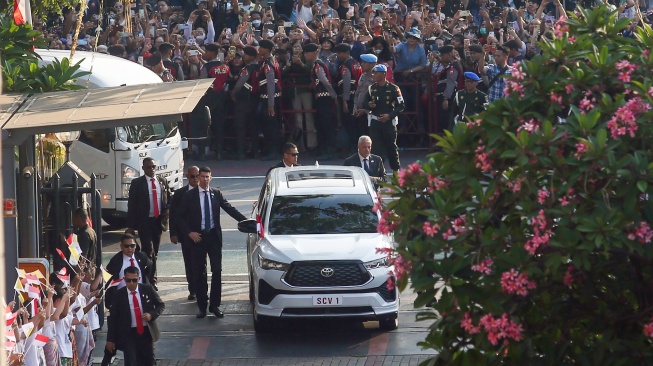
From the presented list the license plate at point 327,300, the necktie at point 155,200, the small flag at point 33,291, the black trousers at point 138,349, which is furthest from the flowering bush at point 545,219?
the necktie at point 155,200

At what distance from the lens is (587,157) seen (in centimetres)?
568

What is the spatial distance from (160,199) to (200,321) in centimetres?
215

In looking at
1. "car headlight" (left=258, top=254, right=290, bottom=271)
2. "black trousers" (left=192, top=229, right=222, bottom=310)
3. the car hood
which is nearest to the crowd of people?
"black trousers" (left=192, top=229, right=222, bottom=310)

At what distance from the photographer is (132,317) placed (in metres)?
11.6

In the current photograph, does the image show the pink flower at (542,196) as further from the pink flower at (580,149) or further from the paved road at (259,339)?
the paved road at (259,339)

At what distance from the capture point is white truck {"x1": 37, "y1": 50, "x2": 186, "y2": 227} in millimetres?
18203

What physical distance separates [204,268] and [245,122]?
10.3 meters

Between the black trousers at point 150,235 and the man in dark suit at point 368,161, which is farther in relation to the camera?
the man in dark suit at point 368,161

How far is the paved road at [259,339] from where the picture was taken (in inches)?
497

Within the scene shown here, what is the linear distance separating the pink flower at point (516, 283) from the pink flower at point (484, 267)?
80 mm

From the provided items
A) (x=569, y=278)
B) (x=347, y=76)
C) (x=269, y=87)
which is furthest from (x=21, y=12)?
(x=347, y=76)

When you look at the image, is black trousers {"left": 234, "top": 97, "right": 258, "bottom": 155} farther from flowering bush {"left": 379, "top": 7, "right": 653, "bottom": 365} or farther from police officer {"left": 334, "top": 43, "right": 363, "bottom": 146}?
flowering bush {"left": 379, "top": 7, "right": 653, "bottom": 365}

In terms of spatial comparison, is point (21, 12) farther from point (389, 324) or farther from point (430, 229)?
point (430, 229)

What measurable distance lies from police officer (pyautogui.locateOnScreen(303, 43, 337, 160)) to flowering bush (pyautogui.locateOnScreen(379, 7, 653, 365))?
684 inches
